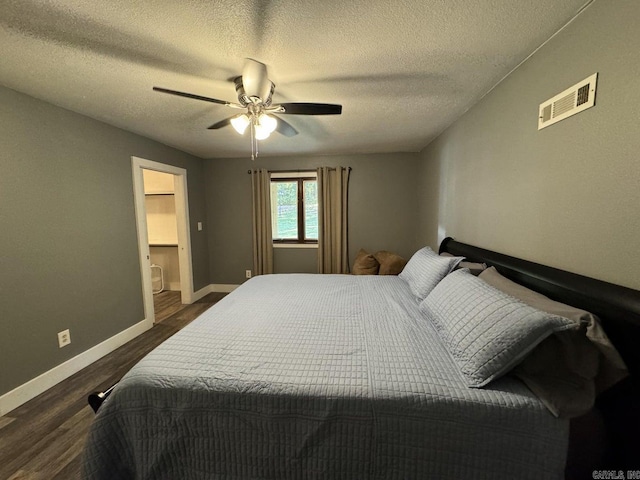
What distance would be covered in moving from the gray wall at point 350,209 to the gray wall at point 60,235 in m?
1.49

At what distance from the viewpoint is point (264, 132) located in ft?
6.06

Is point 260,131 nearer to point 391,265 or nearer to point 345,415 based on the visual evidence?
point 345,415

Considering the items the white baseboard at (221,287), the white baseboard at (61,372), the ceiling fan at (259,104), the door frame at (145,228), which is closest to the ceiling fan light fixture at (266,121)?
the ceiling fan at (259,104)

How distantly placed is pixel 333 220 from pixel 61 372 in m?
3.45

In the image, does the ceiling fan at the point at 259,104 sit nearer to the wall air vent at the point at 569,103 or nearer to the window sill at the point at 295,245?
the wall air vent at the point at 569,103

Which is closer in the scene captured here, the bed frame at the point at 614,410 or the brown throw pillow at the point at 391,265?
the bed frame at the point at 614,410

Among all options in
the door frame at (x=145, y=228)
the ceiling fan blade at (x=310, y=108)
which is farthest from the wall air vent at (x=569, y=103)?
the door frame at (x=145, y=228)

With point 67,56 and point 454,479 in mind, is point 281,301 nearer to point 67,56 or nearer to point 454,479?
point 454,479

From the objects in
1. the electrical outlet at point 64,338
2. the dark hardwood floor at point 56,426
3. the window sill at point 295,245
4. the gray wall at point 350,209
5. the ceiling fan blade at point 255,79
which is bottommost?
the dark hardwood floor at point 56,426

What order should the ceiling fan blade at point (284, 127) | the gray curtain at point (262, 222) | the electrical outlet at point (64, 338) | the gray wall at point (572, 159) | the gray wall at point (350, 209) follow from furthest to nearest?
the gray curtain at point (262, 222) → the gray wall at point (350, 209) → the electrical outlet at point (64, 338) → the ceiling fan blade at point (284, 127) → the gray wall at point (572, 159)

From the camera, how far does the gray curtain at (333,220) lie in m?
4.03

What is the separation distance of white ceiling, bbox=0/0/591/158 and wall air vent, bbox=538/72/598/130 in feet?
1.13

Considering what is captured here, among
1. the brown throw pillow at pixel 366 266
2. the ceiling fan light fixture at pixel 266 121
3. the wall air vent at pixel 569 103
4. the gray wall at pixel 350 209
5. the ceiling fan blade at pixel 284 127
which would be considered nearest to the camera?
the wall air vent at pixel 569 103

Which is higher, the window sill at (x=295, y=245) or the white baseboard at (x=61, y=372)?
the window sill at (x=295, y=245)
